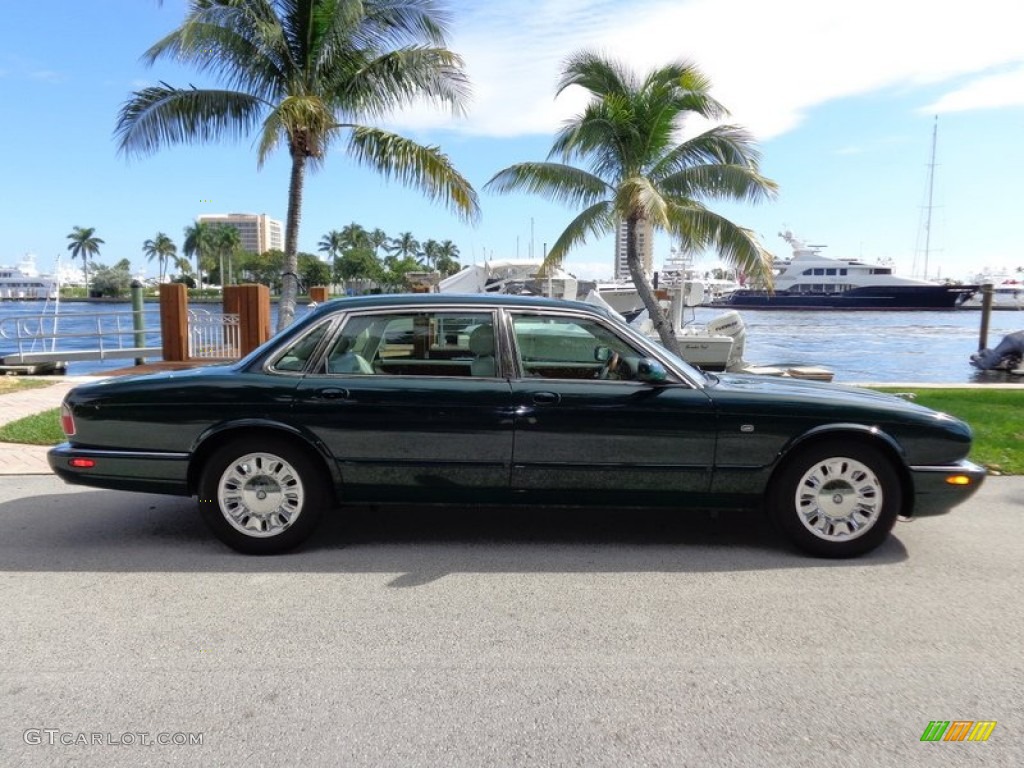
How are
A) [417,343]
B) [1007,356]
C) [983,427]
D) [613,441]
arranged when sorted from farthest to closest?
[1007,356] → [983,427] → [417,343] → [613,441]

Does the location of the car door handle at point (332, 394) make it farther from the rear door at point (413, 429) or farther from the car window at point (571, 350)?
the car window at point (571, 350)

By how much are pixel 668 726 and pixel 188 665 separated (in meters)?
1.98

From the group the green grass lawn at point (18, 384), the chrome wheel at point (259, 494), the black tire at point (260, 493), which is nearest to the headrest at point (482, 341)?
the black tire at point (260, 493)

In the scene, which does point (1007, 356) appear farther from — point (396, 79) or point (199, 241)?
point (199, 241)

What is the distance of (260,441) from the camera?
4.29m

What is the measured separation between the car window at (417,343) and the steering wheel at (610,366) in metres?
0.72

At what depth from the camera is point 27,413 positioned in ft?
29.8

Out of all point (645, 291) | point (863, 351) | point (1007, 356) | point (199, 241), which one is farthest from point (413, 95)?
point (199, 241)

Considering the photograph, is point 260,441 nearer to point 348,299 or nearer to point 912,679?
point 348,299

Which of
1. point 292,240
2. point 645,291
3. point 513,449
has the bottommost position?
point 513,449

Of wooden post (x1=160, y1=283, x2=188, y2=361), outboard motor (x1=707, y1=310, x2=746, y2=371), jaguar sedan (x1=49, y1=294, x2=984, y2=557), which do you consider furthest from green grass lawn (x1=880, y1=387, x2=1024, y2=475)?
wooden post (x1=160, y1=283, x2=188, y2=361)

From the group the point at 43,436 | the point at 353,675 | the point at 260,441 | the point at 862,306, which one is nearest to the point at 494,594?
the point at 353,675

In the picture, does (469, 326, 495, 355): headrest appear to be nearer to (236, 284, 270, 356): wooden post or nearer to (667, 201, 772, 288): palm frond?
(667, 201, 772, 288): palm frond

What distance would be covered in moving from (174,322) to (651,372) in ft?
42.4
